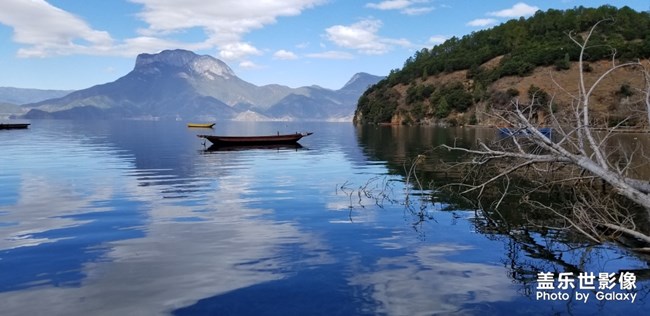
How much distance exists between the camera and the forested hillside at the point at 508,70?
13300 cm

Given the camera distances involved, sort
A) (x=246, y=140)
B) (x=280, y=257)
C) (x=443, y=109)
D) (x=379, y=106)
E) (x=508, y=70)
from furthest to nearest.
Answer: (x=379, y=106), (x=443, y=109), (x=508, y=70), (x=246, y=140), (x=280, y=257)

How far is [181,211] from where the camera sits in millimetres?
21266

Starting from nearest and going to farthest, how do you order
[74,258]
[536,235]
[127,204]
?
1. [74,258]
2. [536,235]
3. [127,204]

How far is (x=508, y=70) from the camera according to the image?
148625mm

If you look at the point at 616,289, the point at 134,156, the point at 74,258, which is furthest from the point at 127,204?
the point at 134,156

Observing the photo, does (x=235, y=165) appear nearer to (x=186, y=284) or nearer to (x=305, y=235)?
(x=305, y=235)

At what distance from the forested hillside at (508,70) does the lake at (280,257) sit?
4412 inches

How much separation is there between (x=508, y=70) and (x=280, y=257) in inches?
5849

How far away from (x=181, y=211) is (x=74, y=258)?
709cm
